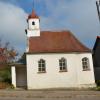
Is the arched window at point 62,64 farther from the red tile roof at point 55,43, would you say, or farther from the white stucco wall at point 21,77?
the white stucco wall at point 21,77

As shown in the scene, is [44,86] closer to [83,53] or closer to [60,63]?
[60,63]

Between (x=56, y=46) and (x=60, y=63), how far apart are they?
7.96 ft

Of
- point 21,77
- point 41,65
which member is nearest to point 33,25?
point 41,65

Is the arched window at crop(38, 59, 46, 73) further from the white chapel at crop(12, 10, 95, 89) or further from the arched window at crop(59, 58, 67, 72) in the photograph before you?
the arched window at crop(59, 58, 67, 72)

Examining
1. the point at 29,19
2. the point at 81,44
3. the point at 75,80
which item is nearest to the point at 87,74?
the point at 75,80

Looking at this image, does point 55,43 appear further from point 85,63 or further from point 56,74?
point 85,63

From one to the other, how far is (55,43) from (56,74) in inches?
179

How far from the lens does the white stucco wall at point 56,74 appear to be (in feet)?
117

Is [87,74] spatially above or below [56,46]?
below

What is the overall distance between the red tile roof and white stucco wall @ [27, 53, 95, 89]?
28.2 inches

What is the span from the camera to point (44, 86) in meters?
35.5

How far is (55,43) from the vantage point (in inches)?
1497

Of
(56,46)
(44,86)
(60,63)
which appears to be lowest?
(44,86)

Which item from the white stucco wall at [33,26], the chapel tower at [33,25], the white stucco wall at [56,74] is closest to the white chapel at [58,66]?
the white stucco wall at [56,74]
